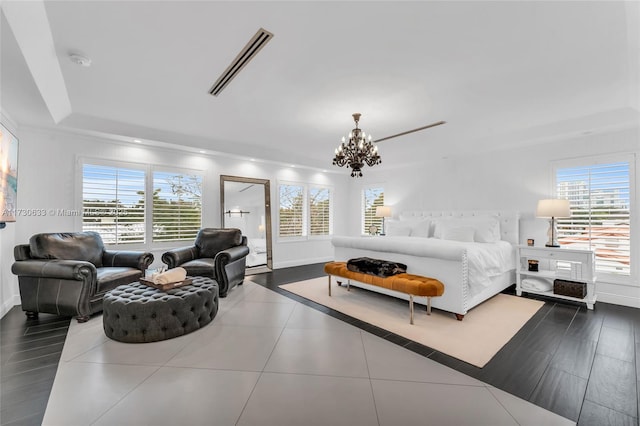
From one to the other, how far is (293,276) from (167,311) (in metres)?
3.01

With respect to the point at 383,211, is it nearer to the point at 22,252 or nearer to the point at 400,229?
the point at 400,229

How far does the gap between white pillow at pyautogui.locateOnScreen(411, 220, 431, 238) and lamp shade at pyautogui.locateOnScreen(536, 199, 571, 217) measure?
6.10ft

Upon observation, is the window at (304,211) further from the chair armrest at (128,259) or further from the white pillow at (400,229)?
the chair armrest at (128,259)

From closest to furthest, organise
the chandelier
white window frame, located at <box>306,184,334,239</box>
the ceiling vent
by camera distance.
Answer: the ceiling vent → the chandelier → white window frame, located at <box>306,184,334,239</box>

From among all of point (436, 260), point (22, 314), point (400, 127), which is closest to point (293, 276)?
point (436, 260)

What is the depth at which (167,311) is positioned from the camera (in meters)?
2.64

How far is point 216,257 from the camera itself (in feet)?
13.2

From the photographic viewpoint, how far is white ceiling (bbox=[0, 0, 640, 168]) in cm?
191

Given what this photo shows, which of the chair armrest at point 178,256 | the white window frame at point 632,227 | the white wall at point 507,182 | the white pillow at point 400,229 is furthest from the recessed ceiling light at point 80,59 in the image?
the white window frame at point 632,227

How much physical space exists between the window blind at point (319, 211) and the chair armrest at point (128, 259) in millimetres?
3934

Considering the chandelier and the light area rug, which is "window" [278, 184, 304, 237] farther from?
the chandelier

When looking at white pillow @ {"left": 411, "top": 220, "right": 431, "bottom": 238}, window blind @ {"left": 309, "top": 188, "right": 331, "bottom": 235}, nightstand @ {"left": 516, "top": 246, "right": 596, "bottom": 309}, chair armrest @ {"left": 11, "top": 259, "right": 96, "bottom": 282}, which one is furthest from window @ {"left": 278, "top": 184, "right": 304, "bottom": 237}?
nightstand @ {"left": 516, "top": 246, "right": 596, "bottom": 309}

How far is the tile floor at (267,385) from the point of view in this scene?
5.41 feet

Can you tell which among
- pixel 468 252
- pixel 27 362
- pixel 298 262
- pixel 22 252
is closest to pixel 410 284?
pixel 468 252
